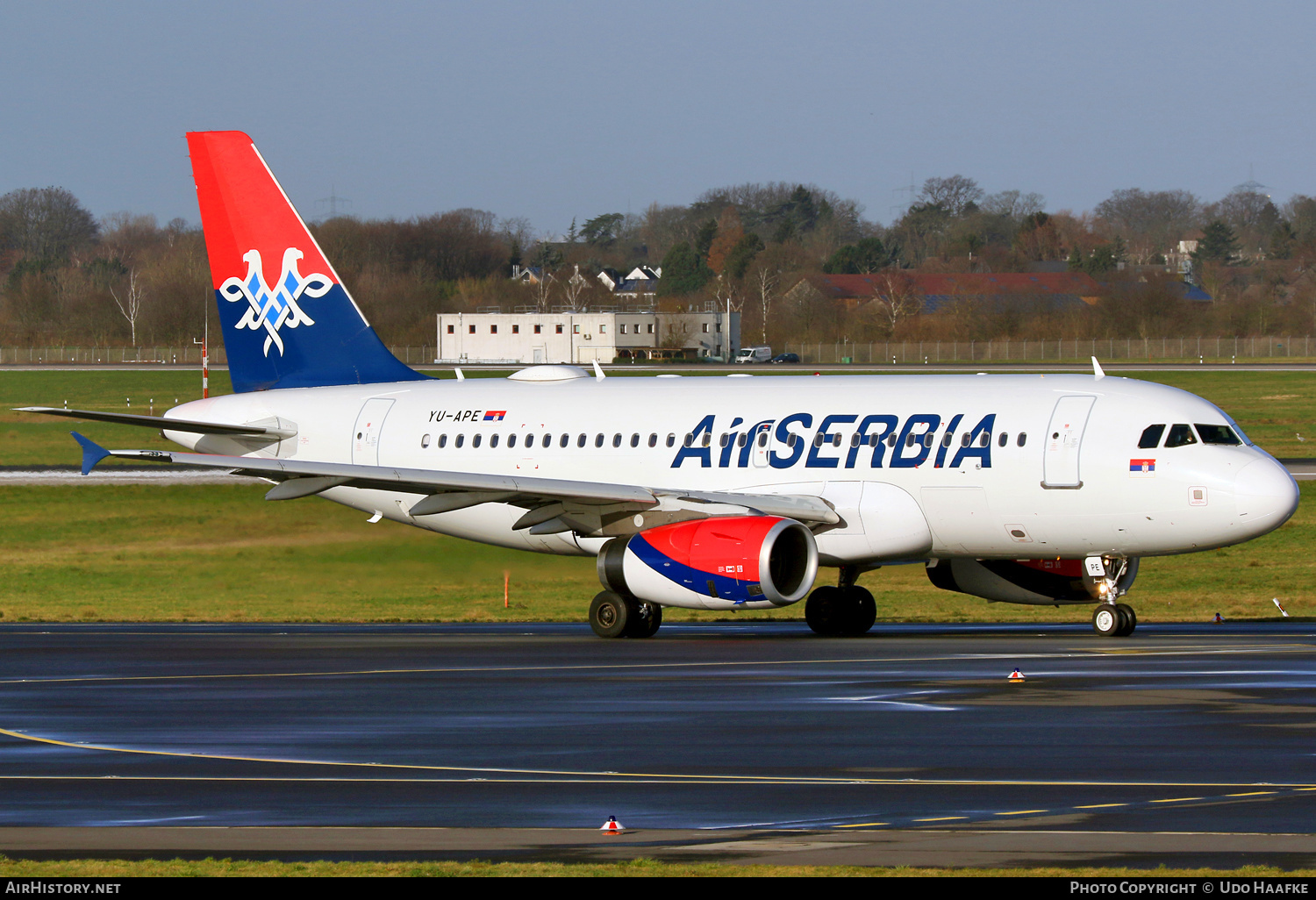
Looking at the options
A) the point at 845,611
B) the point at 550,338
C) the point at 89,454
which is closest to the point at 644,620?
the point at 845,611

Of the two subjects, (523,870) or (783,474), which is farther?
(783,474)

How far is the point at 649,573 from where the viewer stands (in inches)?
1168

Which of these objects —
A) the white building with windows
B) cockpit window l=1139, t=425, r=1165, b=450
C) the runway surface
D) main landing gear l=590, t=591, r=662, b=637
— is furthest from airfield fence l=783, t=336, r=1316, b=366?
the runway surface

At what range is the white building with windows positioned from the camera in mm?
157625

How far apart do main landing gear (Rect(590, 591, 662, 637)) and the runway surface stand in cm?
137

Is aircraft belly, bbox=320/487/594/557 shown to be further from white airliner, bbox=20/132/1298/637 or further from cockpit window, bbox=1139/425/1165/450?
cockpit window, bbox=1139/425/1165/450

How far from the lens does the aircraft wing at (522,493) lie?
29.9 metres

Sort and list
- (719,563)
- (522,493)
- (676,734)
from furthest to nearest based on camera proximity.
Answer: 1. (522,493)
2. (719,563)
3. (676,734)

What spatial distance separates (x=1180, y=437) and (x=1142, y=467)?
0.79 m

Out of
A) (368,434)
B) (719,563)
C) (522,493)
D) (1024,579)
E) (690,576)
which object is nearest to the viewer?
(719,563)

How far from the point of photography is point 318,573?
40.2 m

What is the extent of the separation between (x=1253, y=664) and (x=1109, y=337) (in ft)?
469

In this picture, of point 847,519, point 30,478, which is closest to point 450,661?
point 847,519

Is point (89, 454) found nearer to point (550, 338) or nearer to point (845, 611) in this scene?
point (845, 611)
